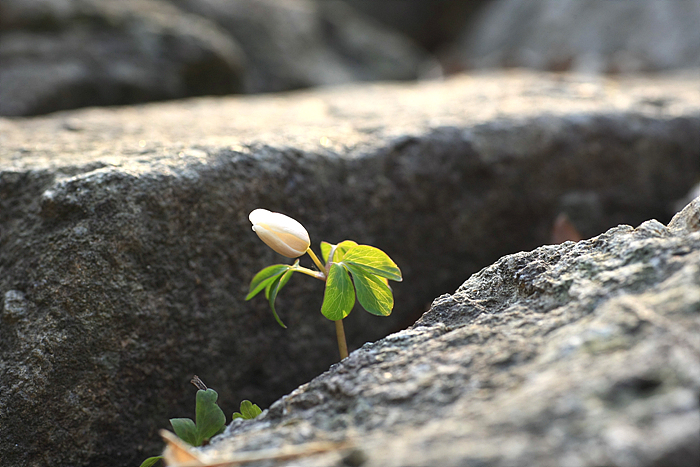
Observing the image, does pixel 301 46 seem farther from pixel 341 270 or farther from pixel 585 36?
pixel 341 270

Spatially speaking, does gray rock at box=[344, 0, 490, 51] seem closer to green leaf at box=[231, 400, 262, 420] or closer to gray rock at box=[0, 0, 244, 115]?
gray rock at box=[0, 0, 244, 115]

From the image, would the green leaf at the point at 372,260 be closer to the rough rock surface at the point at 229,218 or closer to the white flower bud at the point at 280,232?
the white flower bud at the point at 280,232

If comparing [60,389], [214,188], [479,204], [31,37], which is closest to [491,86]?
[479,204]

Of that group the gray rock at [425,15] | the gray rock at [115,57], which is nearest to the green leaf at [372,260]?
the gray rock at [115,57]

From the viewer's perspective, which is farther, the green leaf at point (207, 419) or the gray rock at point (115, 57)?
the gray rock at point (115, 57)

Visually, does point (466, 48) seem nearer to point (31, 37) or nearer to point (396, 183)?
point (31, 37)

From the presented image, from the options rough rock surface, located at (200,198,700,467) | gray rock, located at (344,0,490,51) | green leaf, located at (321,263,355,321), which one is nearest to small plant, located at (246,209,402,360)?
green leaf, located at (321,263,355,321)
